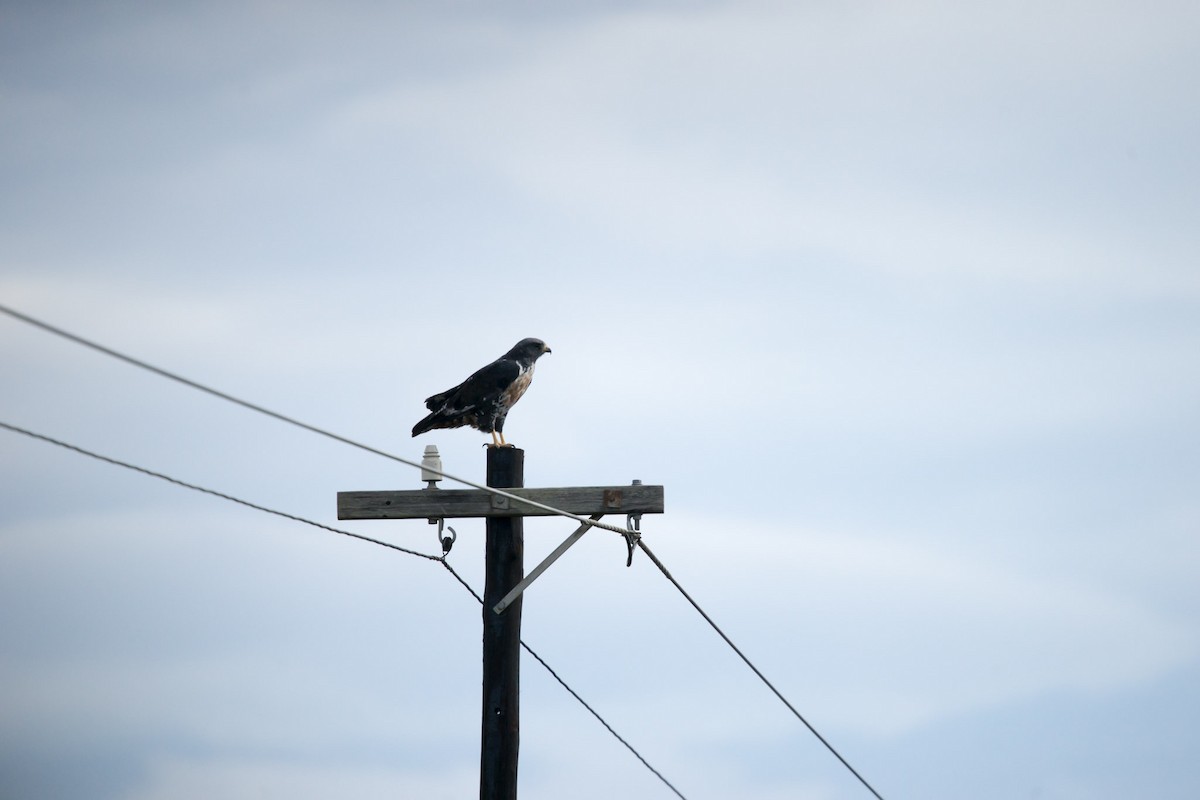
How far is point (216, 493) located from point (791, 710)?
4.65 metres

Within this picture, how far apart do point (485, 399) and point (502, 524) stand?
2384 millimetres

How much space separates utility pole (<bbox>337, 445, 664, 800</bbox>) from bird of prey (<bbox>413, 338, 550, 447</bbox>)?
6.47 feet

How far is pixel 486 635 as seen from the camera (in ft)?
31.3

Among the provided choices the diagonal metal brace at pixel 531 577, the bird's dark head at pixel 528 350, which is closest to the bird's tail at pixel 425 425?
the bird's dark head at pixel 528 350

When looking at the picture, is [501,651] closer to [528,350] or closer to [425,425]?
[425,425]

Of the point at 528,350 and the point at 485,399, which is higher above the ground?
the point at 528,350

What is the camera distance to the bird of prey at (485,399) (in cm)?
1179

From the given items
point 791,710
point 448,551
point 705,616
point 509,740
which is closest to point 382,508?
point 448,551

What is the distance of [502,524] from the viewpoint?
31.4ft

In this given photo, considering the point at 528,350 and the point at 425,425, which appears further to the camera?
the point at 528,350

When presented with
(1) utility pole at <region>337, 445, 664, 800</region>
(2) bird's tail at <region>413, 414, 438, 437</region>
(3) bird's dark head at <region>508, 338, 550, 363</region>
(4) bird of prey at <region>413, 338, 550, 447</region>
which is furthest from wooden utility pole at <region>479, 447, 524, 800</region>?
(3) bird's dark head at <region>508, 338, 550, 363</region>

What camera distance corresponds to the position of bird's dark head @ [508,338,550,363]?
12.5m

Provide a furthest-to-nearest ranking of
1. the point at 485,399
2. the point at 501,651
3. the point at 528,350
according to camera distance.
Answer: the point at 528,350 < the point at 485,399 < the point at 501,651

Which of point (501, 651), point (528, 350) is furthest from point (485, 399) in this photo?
point (501, 651)
